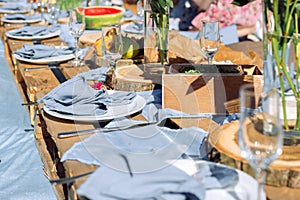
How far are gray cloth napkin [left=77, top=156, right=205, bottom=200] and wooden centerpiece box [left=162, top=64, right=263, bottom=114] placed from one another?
39 centimetres

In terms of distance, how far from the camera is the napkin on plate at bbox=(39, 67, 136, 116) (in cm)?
124

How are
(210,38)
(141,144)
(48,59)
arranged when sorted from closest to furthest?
(141,144)
(210,38)
(48,59)

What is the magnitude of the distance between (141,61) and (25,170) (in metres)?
0.51

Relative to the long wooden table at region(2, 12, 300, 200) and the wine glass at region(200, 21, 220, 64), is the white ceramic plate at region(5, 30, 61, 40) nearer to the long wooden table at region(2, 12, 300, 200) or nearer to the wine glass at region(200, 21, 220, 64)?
the long wooden table at region(2, 12, 300, 200)

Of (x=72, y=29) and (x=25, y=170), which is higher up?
(x=72, y=29)

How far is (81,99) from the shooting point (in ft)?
4.19

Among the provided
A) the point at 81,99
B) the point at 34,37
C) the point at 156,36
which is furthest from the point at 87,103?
the point at 34,37

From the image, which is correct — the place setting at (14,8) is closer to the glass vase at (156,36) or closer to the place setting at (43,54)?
the place setting at (43,54)

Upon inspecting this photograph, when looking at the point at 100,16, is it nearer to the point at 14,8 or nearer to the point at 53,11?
the point at 53,11

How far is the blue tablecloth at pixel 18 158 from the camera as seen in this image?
1286 millimetres

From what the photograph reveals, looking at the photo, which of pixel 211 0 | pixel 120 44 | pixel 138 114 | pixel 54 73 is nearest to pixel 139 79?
pixel 120 44

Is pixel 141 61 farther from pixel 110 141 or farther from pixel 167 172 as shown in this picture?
pixel 167 172

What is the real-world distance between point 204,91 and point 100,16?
113 centimetres

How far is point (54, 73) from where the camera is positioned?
1741 millimetres
